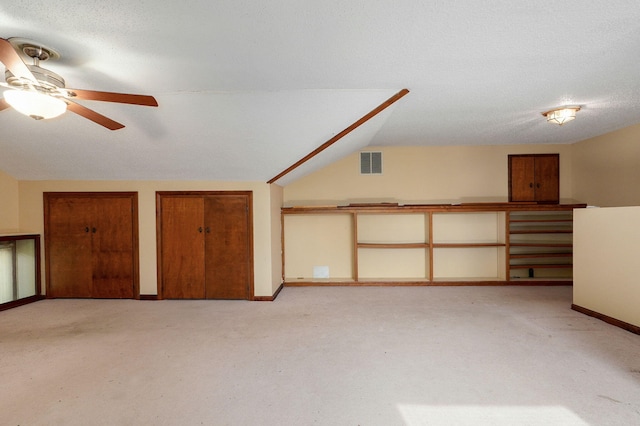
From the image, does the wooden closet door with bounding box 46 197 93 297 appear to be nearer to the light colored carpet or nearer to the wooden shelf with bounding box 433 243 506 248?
the light colored carpet

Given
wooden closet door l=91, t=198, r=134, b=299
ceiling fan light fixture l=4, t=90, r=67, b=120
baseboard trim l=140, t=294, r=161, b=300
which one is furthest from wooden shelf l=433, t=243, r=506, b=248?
ceiling fan light fixture l=4, t=90, r=67, b=120

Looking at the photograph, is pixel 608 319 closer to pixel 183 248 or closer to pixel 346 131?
pixel 346 131

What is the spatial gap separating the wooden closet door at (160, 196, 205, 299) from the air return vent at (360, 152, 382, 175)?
276 cm

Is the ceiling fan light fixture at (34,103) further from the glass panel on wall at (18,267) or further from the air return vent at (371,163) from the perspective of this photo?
the air return vent at (371,163)

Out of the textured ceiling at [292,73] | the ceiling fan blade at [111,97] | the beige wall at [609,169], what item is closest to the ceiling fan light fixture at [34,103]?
the ceiling fan blade at [111,97]

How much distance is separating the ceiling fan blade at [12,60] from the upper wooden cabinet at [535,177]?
6144 millimetres

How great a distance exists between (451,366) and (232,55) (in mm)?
2855

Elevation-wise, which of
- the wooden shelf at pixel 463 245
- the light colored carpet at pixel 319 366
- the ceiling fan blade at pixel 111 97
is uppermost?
the ceiling fan blade at pixel 111 97

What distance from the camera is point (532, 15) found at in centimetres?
176

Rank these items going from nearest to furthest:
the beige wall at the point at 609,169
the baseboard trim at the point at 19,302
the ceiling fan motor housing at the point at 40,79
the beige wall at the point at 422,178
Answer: the ceiling fan motor housing at the point at 40,79
the baseboard trim at the point at 19,302
the beige wall at the point at 609,169
the beige wall at the point at 422,178

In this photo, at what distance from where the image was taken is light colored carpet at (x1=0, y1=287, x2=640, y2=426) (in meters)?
1.91

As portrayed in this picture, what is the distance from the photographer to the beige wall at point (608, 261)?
305 centimetres

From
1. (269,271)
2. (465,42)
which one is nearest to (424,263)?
(269,271)

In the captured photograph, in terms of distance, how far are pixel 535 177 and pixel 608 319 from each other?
9.17 feet
